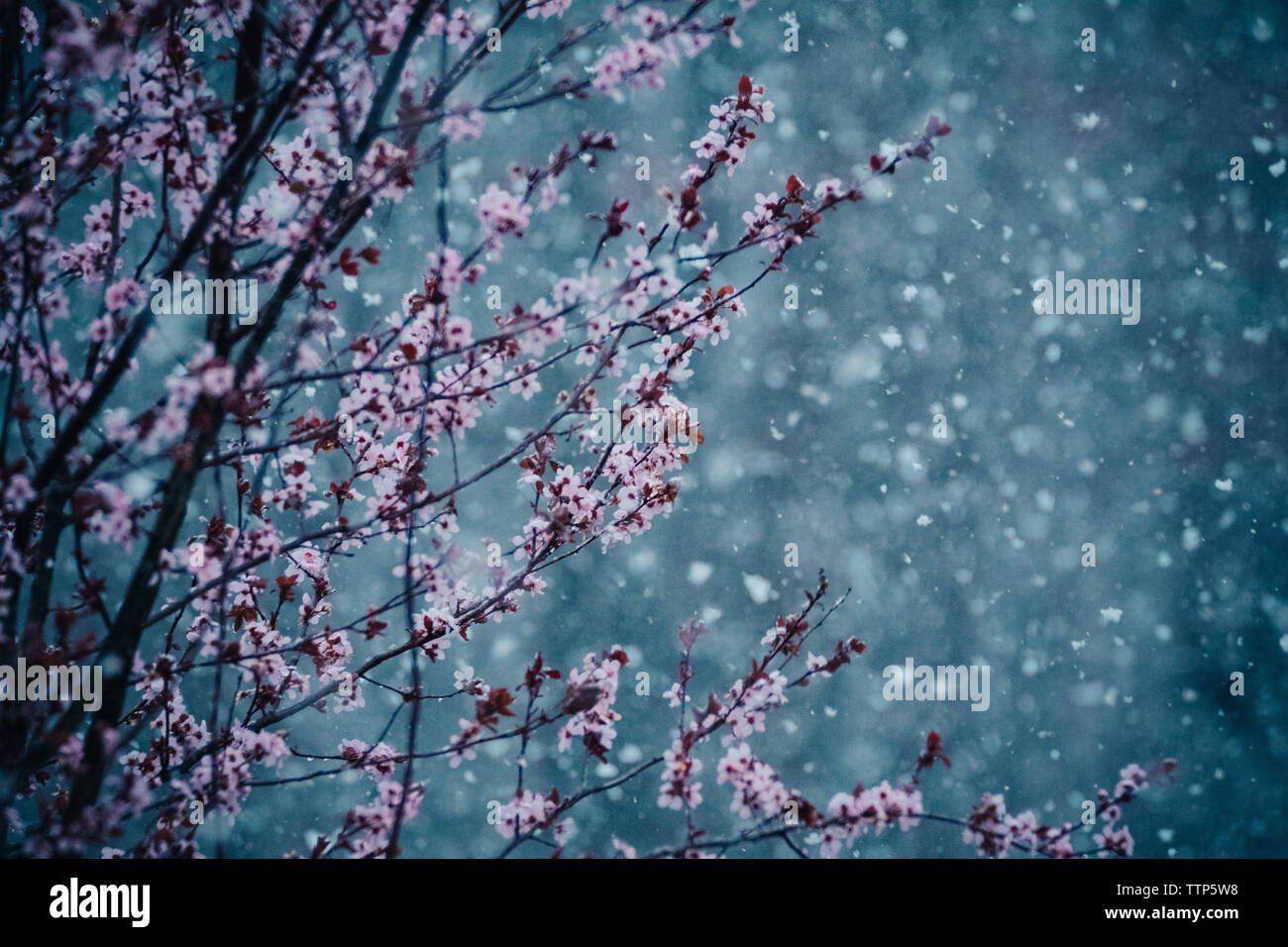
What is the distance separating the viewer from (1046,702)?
3.29 meters

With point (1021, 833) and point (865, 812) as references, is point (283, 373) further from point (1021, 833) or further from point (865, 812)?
point (1021, 833)

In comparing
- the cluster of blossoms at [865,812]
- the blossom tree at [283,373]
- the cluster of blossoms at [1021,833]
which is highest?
the blossom tree at [283,373]

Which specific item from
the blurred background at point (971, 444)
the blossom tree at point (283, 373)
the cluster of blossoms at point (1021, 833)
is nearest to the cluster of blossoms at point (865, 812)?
the blossom tree at point (283, 373)

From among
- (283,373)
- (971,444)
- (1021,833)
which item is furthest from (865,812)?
(971,444)

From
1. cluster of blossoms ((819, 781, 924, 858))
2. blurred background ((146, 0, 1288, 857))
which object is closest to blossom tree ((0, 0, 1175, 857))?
cluster of blossoms ((819, 781, 924, 858))

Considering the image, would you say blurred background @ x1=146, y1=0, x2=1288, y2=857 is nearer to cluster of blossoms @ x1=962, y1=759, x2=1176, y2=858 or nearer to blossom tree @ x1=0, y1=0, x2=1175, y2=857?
blossom tree @ x1=0, y1=0, x2=1175, y2=857

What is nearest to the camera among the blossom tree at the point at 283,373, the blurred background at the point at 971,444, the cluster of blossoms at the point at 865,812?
the blossom tree at the point at 283,373

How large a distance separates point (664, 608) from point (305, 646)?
70.0 inches

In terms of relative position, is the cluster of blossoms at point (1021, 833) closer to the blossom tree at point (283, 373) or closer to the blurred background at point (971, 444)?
the blossom tree at point (283, 373)

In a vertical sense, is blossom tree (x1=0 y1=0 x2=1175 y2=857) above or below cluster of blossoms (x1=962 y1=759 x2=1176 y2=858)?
above

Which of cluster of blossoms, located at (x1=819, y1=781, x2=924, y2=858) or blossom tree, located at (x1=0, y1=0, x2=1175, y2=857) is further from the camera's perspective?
cluster of blossoms, located at (x1=819, y1=781, x2=924, y2=858)

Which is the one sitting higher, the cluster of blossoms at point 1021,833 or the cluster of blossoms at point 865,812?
the cluster of blossoms at point 865,812
